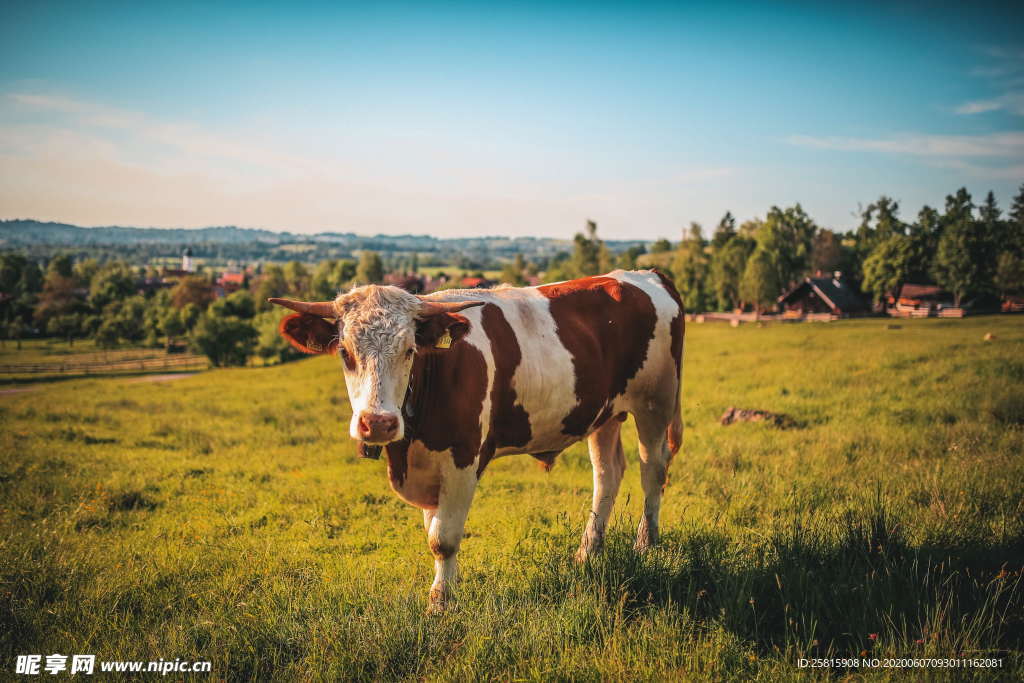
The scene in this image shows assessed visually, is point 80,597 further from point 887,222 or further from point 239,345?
point 887,222

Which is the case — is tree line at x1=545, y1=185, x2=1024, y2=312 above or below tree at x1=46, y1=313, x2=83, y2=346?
above

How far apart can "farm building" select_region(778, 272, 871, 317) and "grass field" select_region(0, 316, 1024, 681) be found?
1876 inches

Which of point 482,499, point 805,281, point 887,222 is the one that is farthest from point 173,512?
point 887,222

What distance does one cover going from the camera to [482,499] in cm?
809

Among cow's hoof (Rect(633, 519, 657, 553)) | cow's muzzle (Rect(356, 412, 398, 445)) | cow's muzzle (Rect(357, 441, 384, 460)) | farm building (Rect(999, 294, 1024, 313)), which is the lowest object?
cow's hoof (Rect(633, 519, 657, 553))

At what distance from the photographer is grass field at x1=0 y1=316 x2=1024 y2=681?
3512mm

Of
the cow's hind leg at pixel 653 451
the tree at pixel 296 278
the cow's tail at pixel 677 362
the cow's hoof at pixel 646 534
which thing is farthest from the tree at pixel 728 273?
the tree at pixel 296 278

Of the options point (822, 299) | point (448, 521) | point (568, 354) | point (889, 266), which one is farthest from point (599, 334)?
point (889, 266)

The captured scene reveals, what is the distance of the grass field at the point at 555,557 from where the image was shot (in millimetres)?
3512

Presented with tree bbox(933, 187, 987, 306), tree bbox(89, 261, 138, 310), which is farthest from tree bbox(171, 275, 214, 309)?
tree bbox(933, 187, 987, 306)

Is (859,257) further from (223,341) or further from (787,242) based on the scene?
(223,341)

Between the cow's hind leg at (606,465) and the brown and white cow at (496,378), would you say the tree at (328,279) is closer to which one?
the cow's hind leg at (606,465)

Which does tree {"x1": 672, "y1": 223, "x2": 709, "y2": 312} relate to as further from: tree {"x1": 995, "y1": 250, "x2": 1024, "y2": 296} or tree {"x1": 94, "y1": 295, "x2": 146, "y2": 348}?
tree {"x1": 94, "y1": 295, "x2": 146, "y2": 348}

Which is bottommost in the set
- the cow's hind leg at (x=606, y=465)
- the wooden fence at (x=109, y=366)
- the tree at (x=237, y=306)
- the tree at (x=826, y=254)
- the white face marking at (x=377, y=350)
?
the wooden fence at (x=109, y=366)
